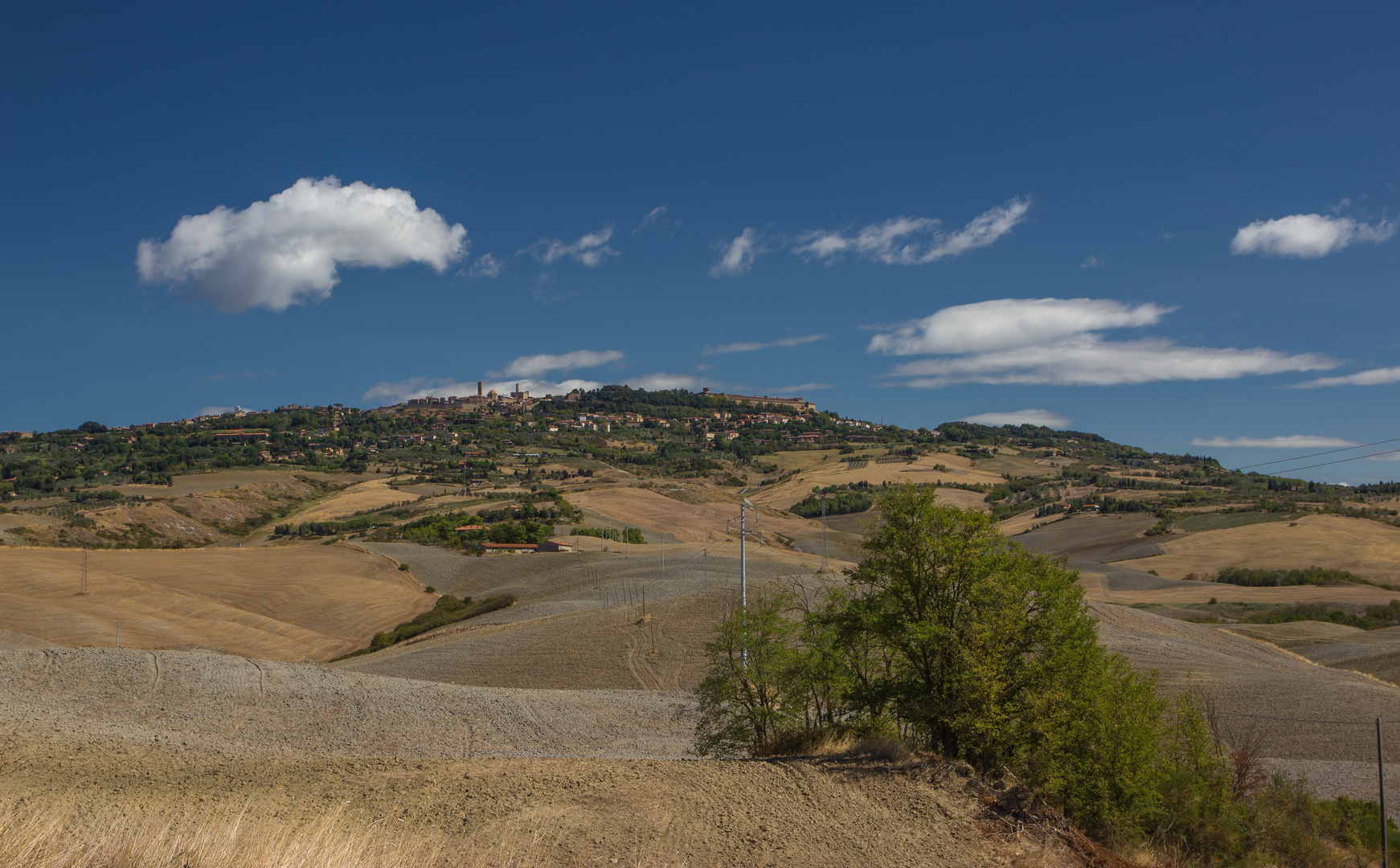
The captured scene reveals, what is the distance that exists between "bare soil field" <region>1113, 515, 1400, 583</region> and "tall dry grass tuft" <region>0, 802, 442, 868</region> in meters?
111

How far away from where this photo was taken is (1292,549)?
352ft

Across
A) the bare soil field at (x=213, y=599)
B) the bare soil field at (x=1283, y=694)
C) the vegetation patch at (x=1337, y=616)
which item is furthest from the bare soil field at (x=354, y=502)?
the vegetation patch at (x=1337, y=616)

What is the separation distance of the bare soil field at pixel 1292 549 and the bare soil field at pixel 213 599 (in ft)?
307

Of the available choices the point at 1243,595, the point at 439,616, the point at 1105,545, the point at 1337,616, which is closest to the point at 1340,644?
the point at 1337,616

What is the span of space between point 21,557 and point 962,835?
80821 millimetres

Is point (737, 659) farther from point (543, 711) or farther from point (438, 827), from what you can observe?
point (543, 711)

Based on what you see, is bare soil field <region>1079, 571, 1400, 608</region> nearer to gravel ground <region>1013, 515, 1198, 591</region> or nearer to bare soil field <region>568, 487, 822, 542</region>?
gravel ground <region>1013, 515, 1198, 591</region>

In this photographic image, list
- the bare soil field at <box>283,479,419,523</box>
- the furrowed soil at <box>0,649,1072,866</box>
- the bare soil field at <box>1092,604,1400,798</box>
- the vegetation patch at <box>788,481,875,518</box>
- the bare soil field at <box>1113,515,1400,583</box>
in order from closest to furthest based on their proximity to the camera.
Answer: the furrowed soil at <box>0,649,1072,866</box> → the bare soil field at <box>1092,604,1400,798</box> → the bare soil field at <box>1113,515,1400,583</box> → the bare soil field at <box>283,479,419,523</box> → the vegetation patch at <box>788,481,875,518</box>

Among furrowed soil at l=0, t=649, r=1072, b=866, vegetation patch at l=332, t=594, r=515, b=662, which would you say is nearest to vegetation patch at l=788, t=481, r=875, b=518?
vegetation patch at l=332, t=594, r=515, b=662

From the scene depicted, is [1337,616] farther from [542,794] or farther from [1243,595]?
[542,794]

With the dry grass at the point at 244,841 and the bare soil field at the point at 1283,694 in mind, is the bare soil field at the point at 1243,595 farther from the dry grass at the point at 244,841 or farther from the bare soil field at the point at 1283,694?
the dry grass at the point at 244,841

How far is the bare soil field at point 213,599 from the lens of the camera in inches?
2098

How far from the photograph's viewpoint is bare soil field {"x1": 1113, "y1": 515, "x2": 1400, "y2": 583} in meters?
101

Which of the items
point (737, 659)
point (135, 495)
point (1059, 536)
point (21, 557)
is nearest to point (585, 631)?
point (737, 659)
